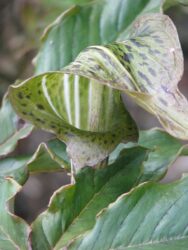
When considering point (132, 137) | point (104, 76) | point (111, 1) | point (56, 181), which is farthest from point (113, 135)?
point (56, 181)

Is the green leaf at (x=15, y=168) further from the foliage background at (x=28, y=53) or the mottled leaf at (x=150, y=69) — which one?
the foliage background at (x=28, y=53)

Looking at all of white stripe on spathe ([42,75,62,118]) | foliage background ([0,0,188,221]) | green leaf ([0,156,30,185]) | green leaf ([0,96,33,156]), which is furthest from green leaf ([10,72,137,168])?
foliage background ([0,0,188,221])

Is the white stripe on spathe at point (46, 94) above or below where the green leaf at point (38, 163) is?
above

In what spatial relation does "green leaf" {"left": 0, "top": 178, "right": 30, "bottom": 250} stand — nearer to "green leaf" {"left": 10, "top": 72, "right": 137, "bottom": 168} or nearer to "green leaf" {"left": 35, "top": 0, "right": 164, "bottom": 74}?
"green leaf" {"left": 10, "top": 72, "right": 137, "bottom": 168}

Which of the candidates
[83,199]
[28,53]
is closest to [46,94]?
[83,199]

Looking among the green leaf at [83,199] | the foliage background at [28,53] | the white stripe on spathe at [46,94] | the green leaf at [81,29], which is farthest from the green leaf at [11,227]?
the foliage background at [28,53]

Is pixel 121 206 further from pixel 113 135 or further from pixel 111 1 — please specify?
pixel 111 1
